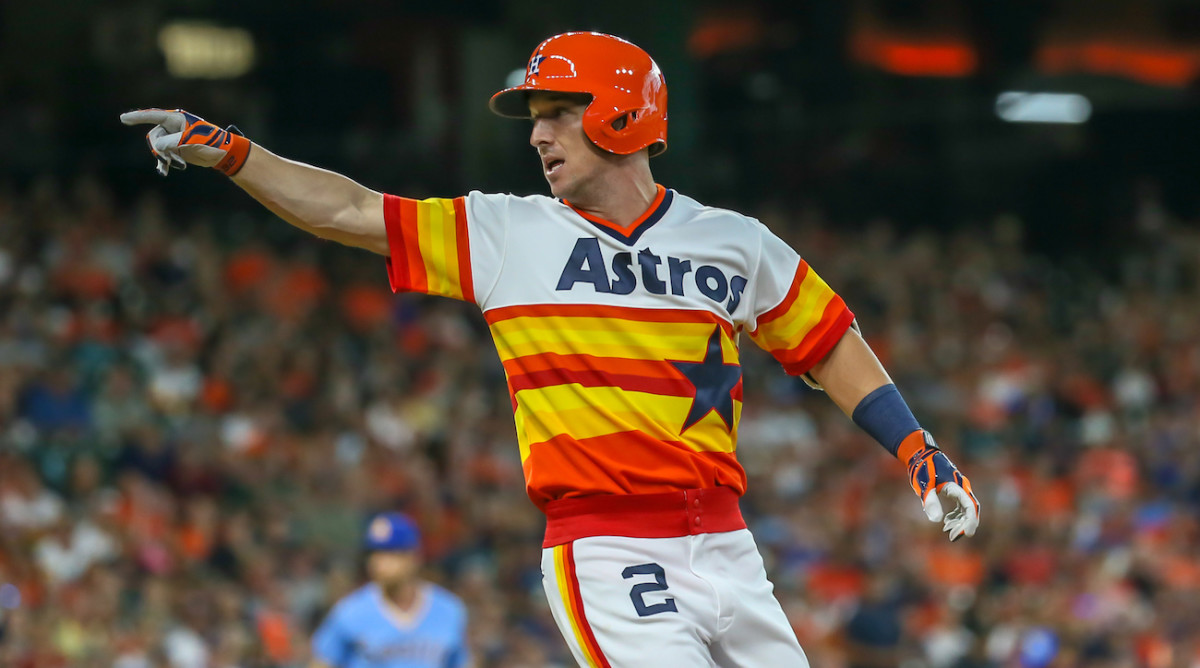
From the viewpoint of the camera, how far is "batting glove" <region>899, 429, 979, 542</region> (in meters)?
3.69

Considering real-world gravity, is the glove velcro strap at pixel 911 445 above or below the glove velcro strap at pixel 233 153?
below

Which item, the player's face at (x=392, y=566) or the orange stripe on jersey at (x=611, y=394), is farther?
the player's face at (x=392, y=566)

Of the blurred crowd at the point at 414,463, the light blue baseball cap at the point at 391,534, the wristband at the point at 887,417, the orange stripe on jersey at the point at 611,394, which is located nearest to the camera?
the orange stripe on jersey at the point at 611,394

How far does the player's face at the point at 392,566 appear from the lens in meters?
7.28

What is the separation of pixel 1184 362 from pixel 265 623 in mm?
9356

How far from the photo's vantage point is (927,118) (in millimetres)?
17875

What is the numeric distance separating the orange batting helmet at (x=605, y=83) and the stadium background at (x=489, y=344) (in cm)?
654

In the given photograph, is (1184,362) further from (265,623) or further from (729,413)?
(729,413)

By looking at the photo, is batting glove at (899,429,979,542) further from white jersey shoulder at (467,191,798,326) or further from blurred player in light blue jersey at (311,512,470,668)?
blurred player in light blue jersey at (311,512,470,668)

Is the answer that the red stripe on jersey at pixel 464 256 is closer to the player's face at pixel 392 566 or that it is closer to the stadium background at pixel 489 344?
the player's face at pixel 392 566

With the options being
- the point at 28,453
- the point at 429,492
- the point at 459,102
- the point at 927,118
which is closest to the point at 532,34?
the point at 459,102

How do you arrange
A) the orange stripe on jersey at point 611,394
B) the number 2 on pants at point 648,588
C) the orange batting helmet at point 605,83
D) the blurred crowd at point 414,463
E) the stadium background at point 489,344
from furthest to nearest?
the stadium background at point 489,344 < the blurred crowd at point 414,463 < the orange batting helmet at point 605,83 < the orange stripe on jersey at point 611,394 < the number 2 on pants at point 648,588

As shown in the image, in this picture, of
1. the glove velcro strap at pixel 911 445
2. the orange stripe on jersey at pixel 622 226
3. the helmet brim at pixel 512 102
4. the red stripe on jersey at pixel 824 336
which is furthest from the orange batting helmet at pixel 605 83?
the glove velcro strap at pixel 911 445

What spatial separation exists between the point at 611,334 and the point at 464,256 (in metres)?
0.42
